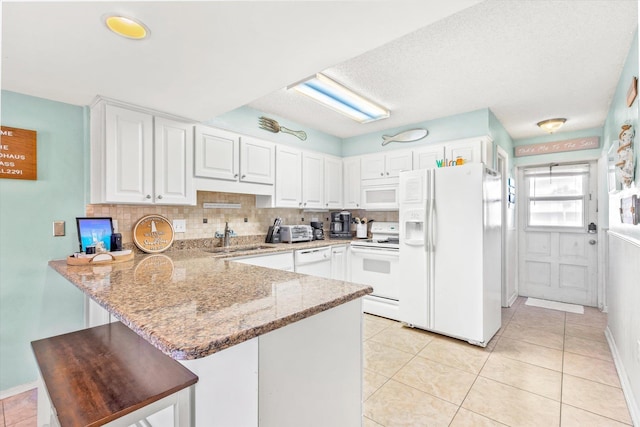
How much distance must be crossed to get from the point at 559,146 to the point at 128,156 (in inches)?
206

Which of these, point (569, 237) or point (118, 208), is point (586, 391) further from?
point (118, 208)

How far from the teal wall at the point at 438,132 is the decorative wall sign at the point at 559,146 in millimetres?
1745

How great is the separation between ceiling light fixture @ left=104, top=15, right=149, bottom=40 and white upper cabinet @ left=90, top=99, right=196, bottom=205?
3.32 feet

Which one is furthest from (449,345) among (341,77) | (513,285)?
(341,77)

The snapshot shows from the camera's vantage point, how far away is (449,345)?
2812 mm

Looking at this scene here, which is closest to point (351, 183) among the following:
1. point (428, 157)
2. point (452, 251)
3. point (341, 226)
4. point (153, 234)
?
point (341, 226)

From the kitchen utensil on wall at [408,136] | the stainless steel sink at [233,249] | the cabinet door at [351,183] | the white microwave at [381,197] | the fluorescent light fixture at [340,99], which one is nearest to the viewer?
the fluorescent light fixture at [340,99]

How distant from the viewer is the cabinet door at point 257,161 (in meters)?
3.13

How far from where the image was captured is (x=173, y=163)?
257cm

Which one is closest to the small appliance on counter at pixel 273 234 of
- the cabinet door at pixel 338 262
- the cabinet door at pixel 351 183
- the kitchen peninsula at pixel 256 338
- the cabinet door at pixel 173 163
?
the cabinet door at pixel 338 262

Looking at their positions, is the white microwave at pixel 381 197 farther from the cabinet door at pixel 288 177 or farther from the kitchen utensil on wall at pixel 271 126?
the kitchen utensil on wall at pixel 271 126

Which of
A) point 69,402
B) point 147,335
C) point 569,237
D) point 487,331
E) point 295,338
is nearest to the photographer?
point 147,335

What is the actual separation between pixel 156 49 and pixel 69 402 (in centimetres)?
154

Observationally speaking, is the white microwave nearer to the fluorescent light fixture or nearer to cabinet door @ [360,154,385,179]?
cabinet door @ [360,154,385,179]
